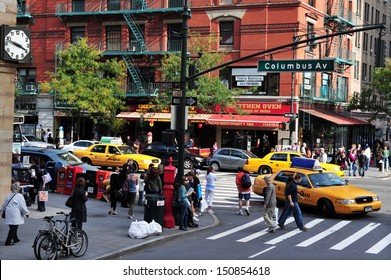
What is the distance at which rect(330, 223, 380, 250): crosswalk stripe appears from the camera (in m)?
14.3

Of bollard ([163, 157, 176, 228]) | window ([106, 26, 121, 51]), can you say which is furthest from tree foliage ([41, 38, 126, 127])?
bollard ([163, 157, 176, 228])

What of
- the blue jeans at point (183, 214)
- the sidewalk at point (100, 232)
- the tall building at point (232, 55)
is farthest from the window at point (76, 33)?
the blue jeans at point (183, 214)

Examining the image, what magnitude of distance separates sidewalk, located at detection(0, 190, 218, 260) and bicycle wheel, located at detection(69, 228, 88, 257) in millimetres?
138

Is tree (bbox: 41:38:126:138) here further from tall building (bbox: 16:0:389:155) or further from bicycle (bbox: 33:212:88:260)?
bicycle (bbox: 33:212:88:260)

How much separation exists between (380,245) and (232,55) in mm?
29911

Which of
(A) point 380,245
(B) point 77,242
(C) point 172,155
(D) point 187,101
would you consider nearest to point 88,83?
(C) point 172,155

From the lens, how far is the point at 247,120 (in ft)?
133

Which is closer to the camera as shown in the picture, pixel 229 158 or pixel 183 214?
pixel 183 214

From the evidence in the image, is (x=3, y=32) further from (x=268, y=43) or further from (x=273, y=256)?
(x=268, y=43)

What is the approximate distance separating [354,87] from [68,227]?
46293 mm

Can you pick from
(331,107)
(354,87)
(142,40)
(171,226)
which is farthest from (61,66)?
(171,226)

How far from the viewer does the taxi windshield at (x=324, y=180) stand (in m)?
19.5

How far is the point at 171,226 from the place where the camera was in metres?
16.4

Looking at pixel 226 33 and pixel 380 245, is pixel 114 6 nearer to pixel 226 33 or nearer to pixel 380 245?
pixel 226 33
